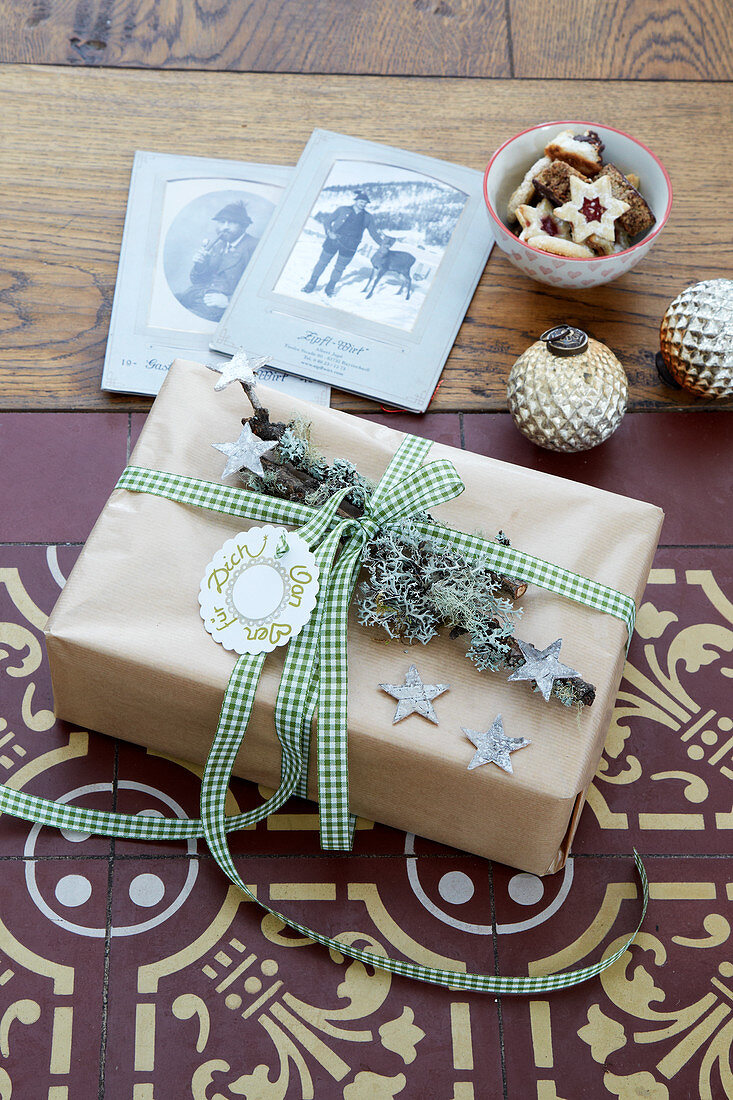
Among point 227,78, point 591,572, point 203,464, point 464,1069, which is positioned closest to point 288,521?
point 203,464

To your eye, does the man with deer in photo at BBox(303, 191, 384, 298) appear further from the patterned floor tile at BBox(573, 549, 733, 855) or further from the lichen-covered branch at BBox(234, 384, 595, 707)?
the patterned floor tile at BBox(573, 549, 733, 855)

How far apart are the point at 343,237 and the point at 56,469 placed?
0.37 meters

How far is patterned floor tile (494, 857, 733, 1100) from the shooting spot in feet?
2.36

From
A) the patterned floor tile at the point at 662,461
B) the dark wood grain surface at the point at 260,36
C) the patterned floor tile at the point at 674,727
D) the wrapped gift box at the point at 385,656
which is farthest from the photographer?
the dark wood grain surface at the point at 260,36

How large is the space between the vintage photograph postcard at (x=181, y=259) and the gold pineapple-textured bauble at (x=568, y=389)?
197 millimetres

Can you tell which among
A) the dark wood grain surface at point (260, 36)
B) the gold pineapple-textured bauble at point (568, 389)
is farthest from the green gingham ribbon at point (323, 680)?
the dark wood grain surface at point (260, 36)

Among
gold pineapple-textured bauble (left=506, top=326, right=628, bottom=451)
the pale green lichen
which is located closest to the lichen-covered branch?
the pale green lichen

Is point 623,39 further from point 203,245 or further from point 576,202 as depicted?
point 203,245

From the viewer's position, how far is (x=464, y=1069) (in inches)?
28.3

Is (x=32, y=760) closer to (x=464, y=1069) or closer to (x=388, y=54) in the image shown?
(x=464, y=1069)

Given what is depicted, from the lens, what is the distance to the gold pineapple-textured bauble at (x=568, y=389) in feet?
2.69

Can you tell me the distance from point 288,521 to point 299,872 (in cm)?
28

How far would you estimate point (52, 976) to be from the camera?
0.73 m

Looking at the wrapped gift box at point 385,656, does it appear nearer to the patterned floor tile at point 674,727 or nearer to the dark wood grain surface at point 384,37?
the patterned floor tile at point 674,727
